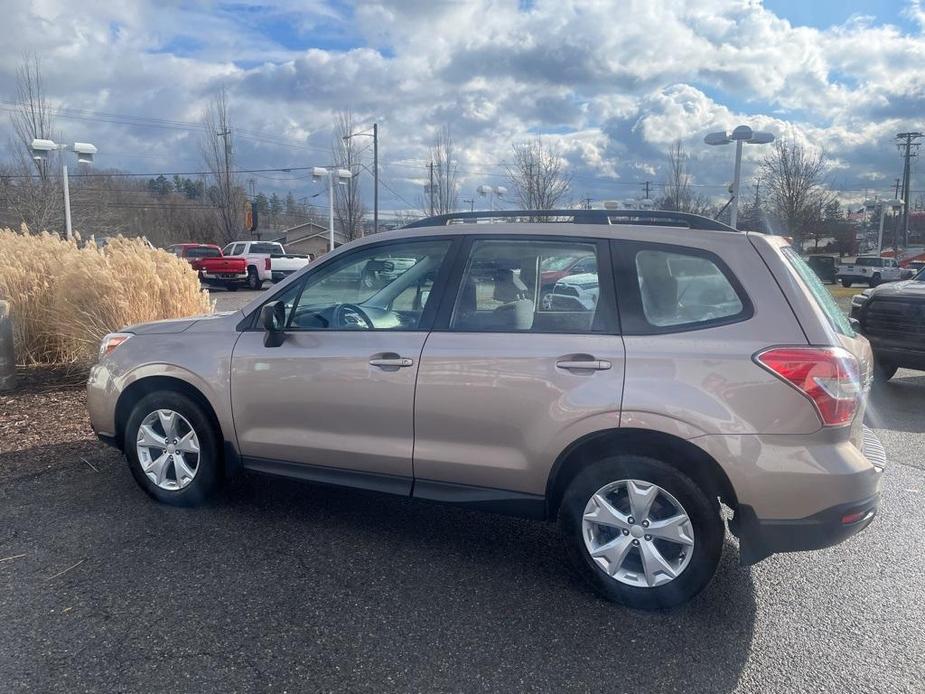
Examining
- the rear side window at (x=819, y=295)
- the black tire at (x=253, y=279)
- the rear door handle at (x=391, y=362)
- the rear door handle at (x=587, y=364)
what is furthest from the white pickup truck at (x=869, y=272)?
the rear door handle at (x=391, y=362)

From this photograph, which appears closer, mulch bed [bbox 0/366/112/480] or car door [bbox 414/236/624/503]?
car door [bbox 414/236/624/503]

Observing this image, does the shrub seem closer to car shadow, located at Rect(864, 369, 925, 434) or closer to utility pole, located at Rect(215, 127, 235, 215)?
car shadow, located at Rect(864, 369, 925, 434)

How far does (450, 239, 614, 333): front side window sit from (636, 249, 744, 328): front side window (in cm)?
21

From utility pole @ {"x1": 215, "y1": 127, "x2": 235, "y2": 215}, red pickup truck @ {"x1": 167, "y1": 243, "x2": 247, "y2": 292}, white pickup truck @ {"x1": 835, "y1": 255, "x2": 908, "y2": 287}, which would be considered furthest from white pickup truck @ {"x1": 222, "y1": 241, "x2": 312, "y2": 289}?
white pickup truck @ {"x1": 835, "y1": 255, "x2": 908, "y2": 287}

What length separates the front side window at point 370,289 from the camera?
3.94m

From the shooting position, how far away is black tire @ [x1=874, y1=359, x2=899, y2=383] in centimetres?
866

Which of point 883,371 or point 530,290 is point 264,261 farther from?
point 530,290

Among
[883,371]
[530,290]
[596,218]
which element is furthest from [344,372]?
[883,371]

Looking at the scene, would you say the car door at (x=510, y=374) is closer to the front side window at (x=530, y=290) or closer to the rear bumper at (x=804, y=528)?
the front side window at (x=530, y=290)

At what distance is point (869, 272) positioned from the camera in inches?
1565

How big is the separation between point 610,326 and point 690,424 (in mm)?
583

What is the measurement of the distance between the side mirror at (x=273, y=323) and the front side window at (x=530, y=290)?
41.7 inches

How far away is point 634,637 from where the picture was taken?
308cm

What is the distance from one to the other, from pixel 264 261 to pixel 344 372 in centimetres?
2329
